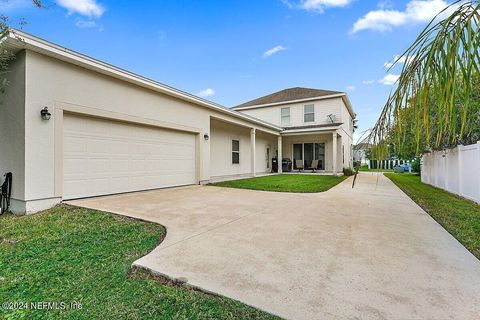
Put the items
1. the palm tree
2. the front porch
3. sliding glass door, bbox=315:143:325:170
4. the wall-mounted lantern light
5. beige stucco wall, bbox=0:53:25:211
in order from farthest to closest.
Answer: sliding glass door, bbox=315:143:325:170, the front porch, the wall-mounted lantern light, beige stucco wall, bbox=0:53:25:211, the palm tree

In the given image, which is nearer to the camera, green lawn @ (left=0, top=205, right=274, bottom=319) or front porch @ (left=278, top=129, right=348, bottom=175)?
green lawn @ (left=0, top=205, right=274, bottom=319)

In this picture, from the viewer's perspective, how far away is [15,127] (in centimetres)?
506

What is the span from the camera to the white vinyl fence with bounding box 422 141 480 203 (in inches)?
250

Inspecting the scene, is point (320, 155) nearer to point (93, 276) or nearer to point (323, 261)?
point (323, 261)

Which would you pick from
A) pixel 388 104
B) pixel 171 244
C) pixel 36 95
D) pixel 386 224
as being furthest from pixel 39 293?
pixel 386 224

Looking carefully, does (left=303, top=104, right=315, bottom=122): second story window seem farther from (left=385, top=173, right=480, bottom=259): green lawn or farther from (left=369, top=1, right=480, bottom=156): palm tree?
(left=369, top=1, right=480, bottom=156): palm tree

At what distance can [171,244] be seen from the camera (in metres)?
3.22

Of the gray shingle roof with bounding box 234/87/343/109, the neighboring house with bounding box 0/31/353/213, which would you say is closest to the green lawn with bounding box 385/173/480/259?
the neighboring house with bounding box 0/31/353/213

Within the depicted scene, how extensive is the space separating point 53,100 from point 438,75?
6.76 metres

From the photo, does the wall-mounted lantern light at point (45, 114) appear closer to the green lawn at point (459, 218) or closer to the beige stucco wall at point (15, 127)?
the beige stucco wall at point (15, 127)

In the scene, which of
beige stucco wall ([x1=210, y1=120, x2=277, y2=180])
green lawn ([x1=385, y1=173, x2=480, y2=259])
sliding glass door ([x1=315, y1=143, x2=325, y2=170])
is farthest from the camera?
sliding glass door ([x1=315, y1=143, x2=325, y2=170])

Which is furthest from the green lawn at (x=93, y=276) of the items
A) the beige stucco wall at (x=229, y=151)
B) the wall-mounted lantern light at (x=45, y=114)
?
the beige stucco wall at (x=229, y=151)

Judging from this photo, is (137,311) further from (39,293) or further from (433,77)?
(433,77)

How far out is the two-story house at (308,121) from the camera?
16.4 metres
